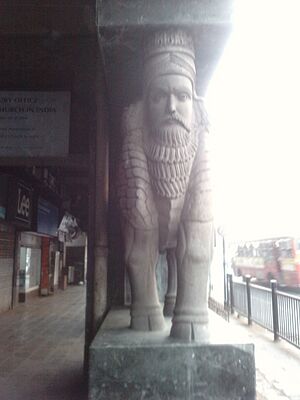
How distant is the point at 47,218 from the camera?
1112cm

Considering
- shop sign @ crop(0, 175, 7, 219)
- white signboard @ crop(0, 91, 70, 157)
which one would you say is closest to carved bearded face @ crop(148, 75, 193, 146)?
white signboard @ crop(0, 91, 70, 157)

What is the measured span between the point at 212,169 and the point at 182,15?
92 centimetres

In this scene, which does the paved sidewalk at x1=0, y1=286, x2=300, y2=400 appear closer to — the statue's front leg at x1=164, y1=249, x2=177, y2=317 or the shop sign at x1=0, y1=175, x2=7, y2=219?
the statue's front leg at x1=164, y1=249, x2=177, y2=317

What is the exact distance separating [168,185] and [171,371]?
3.34 feet

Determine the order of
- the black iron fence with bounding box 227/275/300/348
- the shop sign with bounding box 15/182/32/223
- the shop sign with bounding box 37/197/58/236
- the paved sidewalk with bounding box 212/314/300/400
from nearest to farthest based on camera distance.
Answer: the paved sidewalk with bounding box 212/314/300/400, the black iron fence with bounding box 227/275/300/348, the shop sign with bounding box 15/182/32/223, the shop sign with bounding box 37/197/58/236

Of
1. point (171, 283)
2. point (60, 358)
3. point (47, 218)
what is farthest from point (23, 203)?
point (171, 283)

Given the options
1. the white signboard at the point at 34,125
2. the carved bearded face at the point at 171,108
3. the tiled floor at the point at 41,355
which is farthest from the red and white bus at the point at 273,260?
the carved bearded face at the point at 171,108

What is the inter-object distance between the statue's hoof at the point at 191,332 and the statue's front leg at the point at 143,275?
0.24 meters

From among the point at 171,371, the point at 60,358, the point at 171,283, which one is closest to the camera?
the point at 171,371

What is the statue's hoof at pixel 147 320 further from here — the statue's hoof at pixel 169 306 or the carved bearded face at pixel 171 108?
the carved bearded face at pixel 171 108

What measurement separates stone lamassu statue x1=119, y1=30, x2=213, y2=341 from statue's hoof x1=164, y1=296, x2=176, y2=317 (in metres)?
0.57

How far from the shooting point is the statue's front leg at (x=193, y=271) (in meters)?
2.21

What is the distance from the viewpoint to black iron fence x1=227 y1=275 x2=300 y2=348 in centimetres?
617

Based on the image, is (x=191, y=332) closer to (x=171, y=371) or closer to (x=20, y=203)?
(x=171, y=371)
